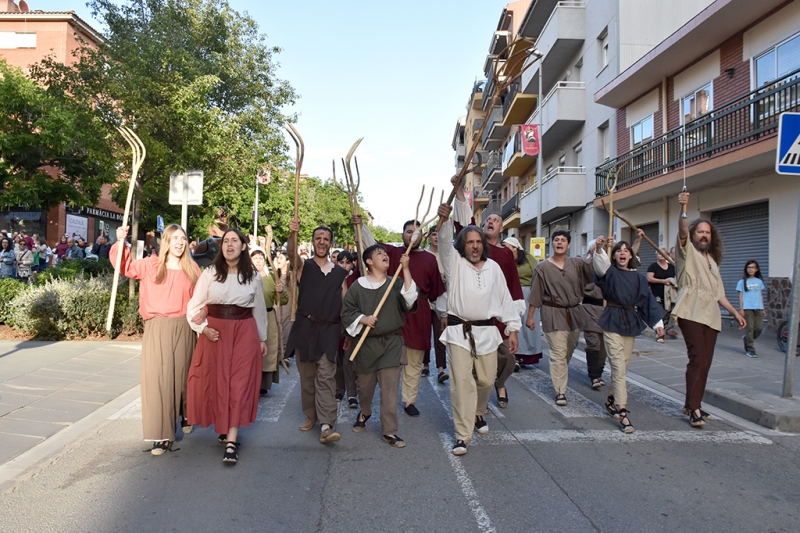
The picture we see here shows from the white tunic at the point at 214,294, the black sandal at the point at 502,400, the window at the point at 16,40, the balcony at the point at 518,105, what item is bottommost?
the black sandal at the point at 502,400

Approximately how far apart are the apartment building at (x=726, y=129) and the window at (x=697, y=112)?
0.03m

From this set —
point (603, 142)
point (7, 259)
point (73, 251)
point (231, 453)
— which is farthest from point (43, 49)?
point (231, 453)

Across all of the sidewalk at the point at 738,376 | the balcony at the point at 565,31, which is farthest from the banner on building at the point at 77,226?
the sidewalk at the point at 738,376

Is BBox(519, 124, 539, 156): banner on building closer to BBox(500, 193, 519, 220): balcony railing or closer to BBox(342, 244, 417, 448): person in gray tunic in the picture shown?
BBox(500, 193, 519, 220): balcony railing

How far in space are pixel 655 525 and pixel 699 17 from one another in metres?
13.4

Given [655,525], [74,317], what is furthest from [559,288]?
[74,317]

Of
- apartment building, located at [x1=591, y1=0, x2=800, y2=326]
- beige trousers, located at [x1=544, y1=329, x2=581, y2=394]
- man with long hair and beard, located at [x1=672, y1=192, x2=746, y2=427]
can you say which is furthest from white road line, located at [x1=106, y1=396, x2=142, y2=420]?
apartment building, located at [x1=591, y1=0, x2=800, y2=326]

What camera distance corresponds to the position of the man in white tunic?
496 cm

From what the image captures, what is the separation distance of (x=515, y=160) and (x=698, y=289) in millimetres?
25568

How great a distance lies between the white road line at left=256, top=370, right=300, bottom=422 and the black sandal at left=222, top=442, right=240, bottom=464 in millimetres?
1300

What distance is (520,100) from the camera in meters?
30.5

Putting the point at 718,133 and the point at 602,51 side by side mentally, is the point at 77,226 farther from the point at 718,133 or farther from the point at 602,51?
the point at 718,133

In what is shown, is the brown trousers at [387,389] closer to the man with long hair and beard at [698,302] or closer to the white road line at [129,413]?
the white road line at [129,413]

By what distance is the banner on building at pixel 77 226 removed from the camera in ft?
102
